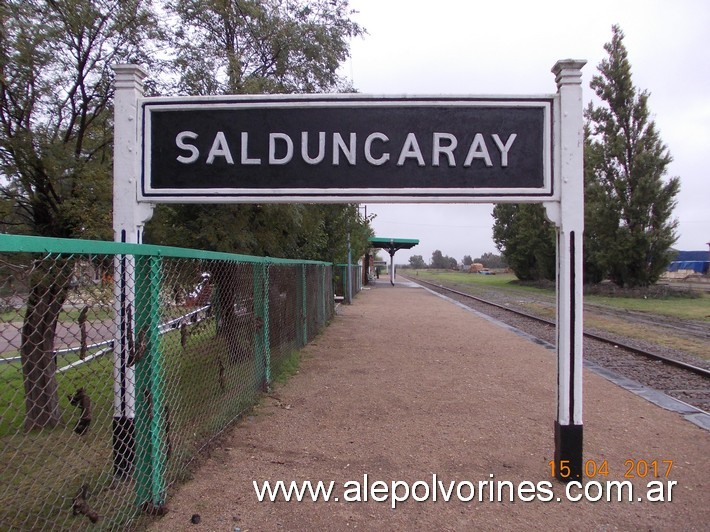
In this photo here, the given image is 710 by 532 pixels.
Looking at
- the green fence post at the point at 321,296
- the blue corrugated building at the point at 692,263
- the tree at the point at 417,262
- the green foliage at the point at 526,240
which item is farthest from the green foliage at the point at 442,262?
the green fence post at the point at 321,296

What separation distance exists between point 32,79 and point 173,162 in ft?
9.72

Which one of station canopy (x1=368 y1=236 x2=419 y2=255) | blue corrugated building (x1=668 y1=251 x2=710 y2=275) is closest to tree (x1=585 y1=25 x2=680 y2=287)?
station canopy (x1=368 y1=236 x2=419 y2=255)

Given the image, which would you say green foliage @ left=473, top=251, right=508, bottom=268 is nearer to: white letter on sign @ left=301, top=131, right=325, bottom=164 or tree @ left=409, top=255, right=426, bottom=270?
tree @ left=409, top=255, right=426, bottom=270

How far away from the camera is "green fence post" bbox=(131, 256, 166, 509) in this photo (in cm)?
354

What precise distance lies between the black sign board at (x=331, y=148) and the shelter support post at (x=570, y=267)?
0.34 metres

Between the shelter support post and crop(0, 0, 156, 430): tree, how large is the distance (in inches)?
189

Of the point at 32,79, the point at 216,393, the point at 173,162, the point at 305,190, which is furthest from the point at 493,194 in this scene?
the point at 32,79

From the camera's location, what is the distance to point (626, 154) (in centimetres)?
3519

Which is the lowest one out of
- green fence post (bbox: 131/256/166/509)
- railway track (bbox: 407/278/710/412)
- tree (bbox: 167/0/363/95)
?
railway track (bbox: 407/278/710/412)

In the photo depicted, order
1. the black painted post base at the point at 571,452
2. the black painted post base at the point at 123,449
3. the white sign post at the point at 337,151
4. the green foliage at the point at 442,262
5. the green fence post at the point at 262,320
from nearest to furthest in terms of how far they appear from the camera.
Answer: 1. the black painted post base at the point at 123,449
2. the black painted post base at the point at 571,452
3. the white sign post at the point at 337,151
4. the green fence post at the point at 262,320
5. the green foliage at the point at 442,262

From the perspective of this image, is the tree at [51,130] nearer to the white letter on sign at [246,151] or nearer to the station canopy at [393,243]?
the white letter on sign at [246,151]

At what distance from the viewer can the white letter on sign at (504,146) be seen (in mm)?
4387

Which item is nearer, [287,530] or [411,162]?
[287,530]

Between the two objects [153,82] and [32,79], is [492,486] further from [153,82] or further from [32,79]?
[153,82]
